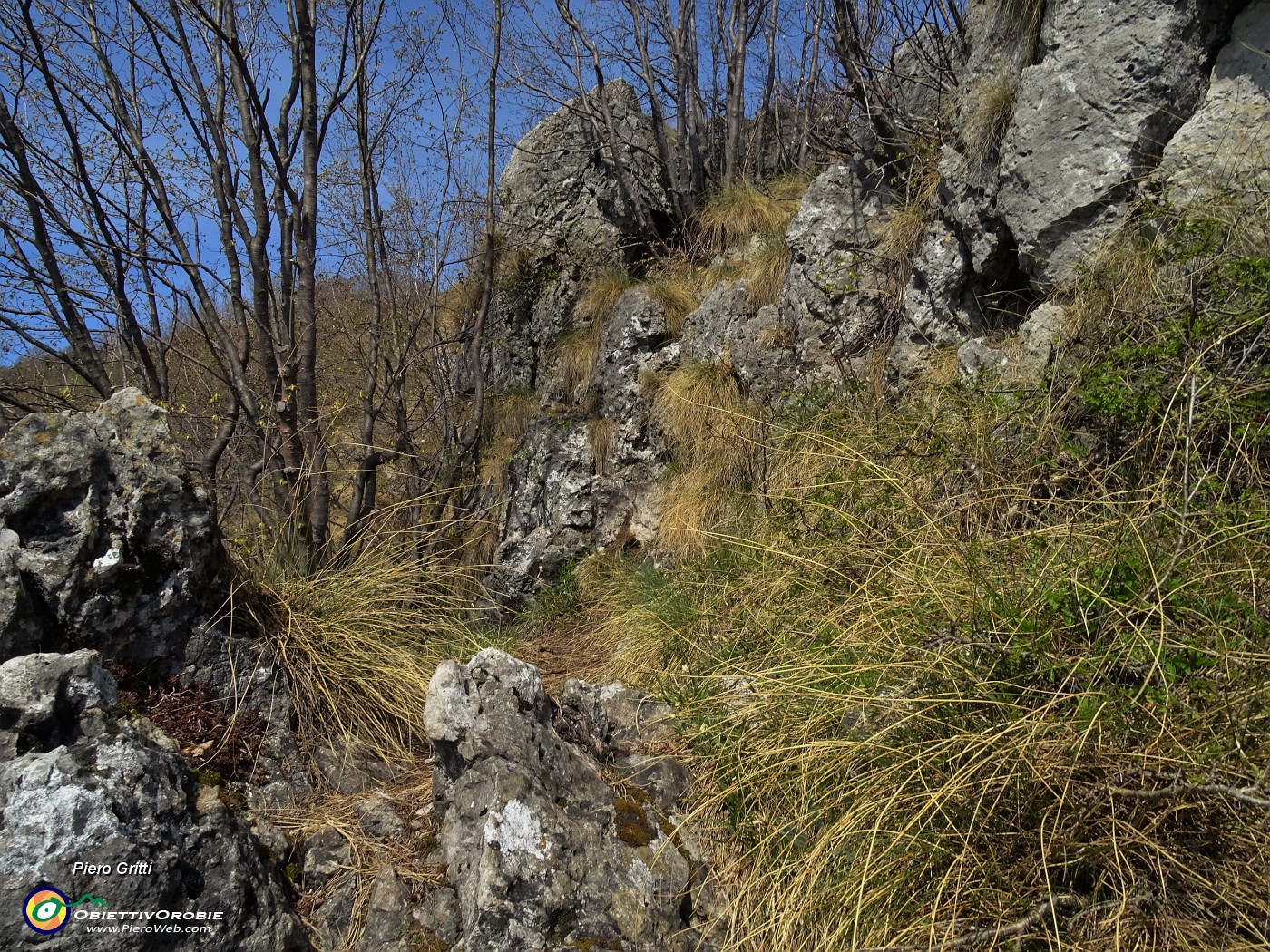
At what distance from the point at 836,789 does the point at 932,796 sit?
1.08 feet

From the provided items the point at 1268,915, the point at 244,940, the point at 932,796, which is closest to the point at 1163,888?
the point at 1268,915

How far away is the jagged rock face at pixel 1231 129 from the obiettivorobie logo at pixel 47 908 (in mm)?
4741

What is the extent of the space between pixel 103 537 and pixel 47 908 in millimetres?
1368

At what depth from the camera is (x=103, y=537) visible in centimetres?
292

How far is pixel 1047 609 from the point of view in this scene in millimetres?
2180

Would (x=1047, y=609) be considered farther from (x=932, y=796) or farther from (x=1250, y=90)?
(x=1250, y=90)

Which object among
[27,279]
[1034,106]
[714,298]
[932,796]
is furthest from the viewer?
[714,298]

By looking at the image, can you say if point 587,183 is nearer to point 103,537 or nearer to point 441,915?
point 103,537

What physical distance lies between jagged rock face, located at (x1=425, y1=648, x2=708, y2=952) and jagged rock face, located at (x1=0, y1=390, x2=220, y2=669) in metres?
1.14

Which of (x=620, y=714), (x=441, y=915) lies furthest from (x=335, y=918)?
(x=620, y=714)

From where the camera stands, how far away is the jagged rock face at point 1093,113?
3752 mm

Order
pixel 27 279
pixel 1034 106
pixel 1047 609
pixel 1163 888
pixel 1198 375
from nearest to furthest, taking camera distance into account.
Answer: pixel 1163 888, pixel 1047 609, pixel 1198 375, pixel 1034 106, pixel 27 279

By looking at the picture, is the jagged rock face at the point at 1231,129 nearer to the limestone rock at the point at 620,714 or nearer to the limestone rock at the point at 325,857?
the limestone rock at the point at 620,714

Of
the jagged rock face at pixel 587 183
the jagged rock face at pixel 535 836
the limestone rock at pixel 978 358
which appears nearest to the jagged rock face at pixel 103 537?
the jagged rock face at pixel 535 836
